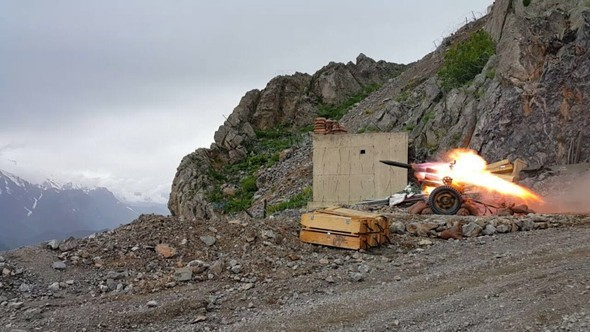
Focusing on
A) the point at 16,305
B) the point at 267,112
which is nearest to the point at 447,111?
the point at 16,305

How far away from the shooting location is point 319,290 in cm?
762

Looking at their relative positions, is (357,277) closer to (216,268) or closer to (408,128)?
(216,268)

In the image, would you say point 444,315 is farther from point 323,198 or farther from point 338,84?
point 338,84

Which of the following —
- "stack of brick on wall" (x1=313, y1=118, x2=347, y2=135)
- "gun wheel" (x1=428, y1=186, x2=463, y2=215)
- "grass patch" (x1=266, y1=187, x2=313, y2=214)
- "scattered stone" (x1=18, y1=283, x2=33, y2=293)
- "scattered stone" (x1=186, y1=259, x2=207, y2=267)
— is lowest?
"grass patch" (x1=266, y1=187, x2=313, y2=214)

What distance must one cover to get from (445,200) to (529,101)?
334 inches

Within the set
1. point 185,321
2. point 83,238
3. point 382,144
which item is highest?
point 382,144

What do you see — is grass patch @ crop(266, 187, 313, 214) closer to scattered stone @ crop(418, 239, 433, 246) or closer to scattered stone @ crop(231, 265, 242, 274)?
scattered stone @ crop(418, 239, 433, 246)

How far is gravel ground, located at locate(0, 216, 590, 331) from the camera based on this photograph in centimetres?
628

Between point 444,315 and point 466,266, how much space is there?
2225 mm

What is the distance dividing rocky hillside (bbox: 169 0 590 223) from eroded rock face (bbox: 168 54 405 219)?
0.10 metres

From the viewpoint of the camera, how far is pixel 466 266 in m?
8.27

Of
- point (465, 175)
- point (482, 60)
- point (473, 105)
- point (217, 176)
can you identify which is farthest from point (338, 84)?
point (465, 175)

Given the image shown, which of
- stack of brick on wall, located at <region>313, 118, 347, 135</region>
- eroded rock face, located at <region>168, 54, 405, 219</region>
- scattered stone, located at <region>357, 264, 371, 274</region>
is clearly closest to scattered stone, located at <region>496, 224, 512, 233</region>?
scattered stone, located at <region>357, 264, 371, 274</region>

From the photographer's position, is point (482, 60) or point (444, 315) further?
point (482, 60)
